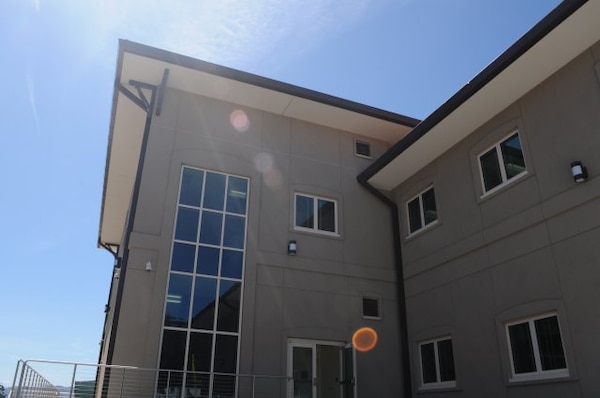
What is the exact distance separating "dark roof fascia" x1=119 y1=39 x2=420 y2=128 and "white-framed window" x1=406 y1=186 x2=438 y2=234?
2.00 meters

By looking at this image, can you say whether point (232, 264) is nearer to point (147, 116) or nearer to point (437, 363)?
point (147, 116)

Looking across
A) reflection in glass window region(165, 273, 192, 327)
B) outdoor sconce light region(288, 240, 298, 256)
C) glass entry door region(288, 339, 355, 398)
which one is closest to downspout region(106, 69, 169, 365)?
reflection in glass window region(165, 273, 192, 327)

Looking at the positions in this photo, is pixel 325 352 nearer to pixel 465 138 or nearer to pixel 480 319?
pixel 480 319

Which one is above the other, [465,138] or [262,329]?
[465,138]

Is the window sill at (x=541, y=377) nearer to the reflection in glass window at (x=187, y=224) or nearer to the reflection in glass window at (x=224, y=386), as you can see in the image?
the reflection in glass window at (x=224, y=386)

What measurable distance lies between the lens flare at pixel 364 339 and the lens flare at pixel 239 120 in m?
5.17

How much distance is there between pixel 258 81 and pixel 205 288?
4506 millimetres

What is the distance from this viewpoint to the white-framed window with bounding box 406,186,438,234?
11.2 metres

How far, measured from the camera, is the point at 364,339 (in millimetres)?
10938

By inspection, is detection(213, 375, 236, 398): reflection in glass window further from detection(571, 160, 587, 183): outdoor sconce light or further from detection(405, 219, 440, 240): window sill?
detection(571, 160, 587, 183): outdoor sconce light

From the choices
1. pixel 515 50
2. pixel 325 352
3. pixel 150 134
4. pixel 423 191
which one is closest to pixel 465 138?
pixel 423 191

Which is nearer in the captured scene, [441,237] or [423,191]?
[441,237]

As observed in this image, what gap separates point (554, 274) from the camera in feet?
25.7

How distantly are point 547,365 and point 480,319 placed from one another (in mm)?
1498
